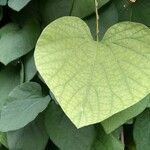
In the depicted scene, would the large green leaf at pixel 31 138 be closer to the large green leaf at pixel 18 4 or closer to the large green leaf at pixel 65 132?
the large green leaf at pixel 65 132

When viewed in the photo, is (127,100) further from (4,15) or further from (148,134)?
(4,15)

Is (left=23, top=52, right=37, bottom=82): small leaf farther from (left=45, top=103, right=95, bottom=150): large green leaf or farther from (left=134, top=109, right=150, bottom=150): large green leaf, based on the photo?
(left=134, top=109, right=150, bottom=150): large green leaf

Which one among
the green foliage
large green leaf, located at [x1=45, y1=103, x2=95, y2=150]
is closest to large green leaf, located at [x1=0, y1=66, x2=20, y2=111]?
the green foliage

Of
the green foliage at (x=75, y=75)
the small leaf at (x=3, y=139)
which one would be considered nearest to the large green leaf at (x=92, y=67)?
the green foliage at (x=75, y=75)

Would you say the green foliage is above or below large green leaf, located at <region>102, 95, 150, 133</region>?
above

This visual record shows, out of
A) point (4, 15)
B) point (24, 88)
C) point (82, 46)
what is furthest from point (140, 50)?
point (4, 15)

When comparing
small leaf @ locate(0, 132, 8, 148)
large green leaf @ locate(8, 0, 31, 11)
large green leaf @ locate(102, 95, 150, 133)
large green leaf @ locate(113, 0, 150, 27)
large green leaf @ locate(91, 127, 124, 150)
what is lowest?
large green leaf @ locate(91, 127, 124, 150)

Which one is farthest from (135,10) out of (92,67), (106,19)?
(92,67)
